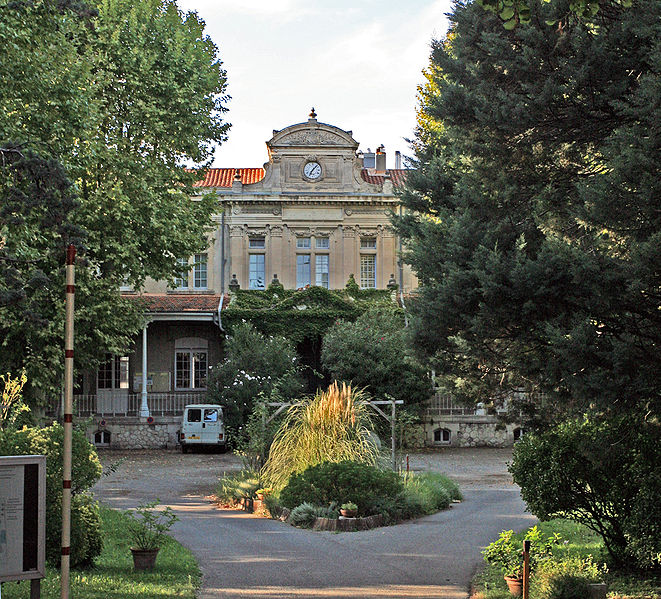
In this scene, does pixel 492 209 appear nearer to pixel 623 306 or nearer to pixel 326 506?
pixel 623 306

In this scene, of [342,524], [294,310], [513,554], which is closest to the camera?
[513,554]

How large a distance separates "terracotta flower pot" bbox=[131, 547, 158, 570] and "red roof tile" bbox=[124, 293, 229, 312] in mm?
22846

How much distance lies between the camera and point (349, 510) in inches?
539

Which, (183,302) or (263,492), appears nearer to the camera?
(263,492)

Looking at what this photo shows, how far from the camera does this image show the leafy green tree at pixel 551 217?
8.23m

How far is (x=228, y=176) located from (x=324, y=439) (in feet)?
86.1

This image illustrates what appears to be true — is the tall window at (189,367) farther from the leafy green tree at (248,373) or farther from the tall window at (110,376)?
the leafy green tree at (248,373)

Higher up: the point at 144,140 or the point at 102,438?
the point at 144,140

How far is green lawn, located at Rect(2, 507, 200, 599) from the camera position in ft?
28.1

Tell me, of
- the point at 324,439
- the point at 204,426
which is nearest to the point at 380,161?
the point at 204,426

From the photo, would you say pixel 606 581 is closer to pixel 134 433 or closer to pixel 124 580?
pixel 124 580

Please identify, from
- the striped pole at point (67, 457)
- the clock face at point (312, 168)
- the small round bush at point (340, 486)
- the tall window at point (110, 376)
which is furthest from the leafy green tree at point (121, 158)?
the clock face at point (312, 168)

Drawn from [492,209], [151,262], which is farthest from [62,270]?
[492,209]

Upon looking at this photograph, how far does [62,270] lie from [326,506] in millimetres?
9205
